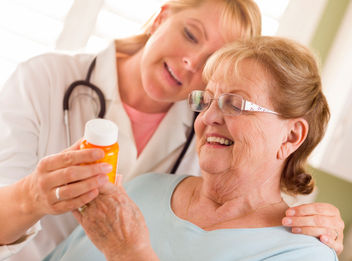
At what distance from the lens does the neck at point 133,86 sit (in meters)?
1.60

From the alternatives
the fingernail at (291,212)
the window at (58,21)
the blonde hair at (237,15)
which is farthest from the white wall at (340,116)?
the fingernail at (291,212)

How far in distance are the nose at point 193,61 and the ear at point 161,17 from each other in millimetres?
237

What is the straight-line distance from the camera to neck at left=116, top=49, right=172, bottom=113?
1598mm

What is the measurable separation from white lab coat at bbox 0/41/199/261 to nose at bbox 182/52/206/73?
0.27m

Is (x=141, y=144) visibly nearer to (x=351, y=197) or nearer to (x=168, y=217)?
(x=168, y=217)

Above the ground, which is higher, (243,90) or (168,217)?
(243,90)

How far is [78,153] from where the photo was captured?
2.77 feet

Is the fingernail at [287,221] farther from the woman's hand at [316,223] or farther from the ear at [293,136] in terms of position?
the ear at [293,136]

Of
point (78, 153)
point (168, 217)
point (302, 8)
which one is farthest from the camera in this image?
point (302, 8)

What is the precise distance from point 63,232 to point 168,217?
1.62 ft

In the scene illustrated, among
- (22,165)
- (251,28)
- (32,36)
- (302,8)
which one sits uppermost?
(302,8)

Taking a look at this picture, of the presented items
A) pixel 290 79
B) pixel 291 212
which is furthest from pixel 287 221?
pixel 290 79

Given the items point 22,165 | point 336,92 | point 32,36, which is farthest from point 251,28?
point 32,36

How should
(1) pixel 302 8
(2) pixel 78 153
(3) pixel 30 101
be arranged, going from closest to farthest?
(2) pixel 78 153, (3) pixel 30 101, (1) pixel 302 8
